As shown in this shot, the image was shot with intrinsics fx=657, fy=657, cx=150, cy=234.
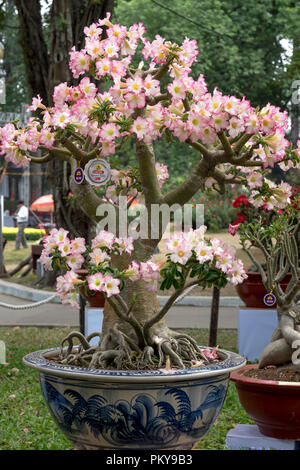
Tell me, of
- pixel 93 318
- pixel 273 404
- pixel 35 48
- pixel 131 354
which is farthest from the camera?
pixel 35 48

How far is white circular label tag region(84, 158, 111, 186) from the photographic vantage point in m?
3.30

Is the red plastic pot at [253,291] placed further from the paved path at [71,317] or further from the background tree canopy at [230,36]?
the background tree canopy at [230,36]

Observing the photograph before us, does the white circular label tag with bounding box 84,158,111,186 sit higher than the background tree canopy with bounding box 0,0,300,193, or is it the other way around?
the background tree canopy with bounding box 0,0,300,193

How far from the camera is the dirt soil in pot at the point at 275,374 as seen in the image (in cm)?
351

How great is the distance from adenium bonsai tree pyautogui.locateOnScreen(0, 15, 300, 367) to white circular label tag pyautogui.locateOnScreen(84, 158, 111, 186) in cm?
4

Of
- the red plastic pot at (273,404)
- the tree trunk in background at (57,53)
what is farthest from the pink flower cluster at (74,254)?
the tree trunk in background at (57,53)

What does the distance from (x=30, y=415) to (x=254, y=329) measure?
2538 millimetres

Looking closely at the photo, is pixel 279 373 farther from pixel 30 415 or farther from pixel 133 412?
pixel 30 415

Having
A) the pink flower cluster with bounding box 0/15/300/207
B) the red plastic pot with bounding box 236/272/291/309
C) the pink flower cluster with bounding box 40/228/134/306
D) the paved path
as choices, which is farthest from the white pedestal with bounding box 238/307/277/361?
the pink flower cluster with bounding box 40/228/134/306

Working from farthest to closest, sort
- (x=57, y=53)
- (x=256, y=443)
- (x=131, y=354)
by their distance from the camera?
1. (x=57, y=53)
2. (x=256, y=443)
3. (x=131, y=354)

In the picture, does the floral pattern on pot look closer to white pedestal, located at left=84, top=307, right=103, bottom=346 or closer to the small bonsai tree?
the small bonsai tree

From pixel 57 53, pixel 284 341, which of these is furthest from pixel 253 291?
pixel 57 53

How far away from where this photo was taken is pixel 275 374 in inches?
140

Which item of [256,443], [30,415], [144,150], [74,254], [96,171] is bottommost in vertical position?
[30,415]
